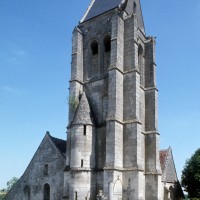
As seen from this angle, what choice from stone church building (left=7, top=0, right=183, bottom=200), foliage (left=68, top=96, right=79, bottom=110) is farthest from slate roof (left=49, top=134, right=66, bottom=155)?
foliage (left=68, top=96, right=79, bottom=110)

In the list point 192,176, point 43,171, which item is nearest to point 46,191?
point 43,171

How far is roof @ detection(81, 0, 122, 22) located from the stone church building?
0.42ft

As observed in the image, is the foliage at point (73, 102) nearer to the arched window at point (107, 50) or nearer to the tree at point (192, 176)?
the arched window at point (107, 50)

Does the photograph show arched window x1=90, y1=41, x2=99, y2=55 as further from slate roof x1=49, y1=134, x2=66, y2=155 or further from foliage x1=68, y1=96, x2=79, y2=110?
slate roof x1=49, y1=134, x2=66, y2=155

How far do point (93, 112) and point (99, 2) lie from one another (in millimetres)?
11278

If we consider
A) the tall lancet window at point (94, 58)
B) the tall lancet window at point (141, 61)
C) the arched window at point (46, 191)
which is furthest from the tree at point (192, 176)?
the arched window at point (46, 191)

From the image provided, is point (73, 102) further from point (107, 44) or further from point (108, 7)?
point (108, 7)

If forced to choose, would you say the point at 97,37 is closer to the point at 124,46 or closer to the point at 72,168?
the point at 124,46

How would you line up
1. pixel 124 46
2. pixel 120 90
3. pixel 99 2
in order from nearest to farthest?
pixel 120 90 < pixel 124 46 < pixel 99 2

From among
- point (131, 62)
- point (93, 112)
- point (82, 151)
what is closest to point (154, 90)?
point (131, 62)

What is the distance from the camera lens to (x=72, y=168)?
22.0 meters

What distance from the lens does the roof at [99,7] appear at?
27.3 meters

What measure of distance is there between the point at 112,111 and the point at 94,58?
20.2 ft

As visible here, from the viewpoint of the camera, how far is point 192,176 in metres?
30.2
